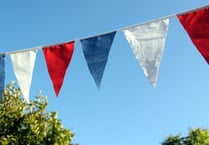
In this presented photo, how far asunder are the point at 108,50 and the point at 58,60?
1122 millimetres

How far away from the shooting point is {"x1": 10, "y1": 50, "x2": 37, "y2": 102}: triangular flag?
8.93 metres

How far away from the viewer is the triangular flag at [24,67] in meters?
8.93

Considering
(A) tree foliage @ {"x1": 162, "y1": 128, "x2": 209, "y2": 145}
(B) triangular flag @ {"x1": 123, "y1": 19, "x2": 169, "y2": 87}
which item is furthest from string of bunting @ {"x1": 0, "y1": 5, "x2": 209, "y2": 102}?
(A) tree foliage @ {"x1": 162, "y1": 128, "x2": 209, "y2": 145}

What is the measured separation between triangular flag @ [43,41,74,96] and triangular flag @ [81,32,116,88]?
1.47 ft

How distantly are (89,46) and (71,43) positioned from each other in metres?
0.46

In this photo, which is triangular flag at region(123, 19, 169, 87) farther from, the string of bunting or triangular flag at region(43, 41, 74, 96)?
triangular flag at region(43, 41, 74, 96)

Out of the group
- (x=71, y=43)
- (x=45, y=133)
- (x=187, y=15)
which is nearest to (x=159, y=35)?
(x=187, y=15)

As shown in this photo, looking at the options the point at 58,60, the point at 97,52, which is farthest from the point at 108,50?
the point at 58,60

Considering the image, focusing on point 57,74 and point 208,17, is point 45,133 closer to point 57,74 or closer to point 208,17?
point 57,74

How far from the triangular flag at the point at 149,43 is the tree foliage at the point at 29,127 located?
951cm

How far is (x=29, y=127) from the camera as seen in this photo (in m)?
17.5

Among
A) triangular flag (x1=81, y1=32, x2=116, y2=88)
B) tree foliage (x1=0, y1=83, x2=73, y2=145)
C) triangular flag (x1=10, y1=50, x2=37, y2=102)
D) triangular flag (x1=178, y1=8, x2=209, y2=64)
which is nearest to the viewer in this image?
triangular flag (x1=178, y1=8, x2=209, y2=64)

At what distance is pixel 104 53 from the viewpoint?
28.3 ft

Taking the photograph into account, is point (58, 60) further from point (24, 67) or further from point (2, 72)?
point (2, 72)
